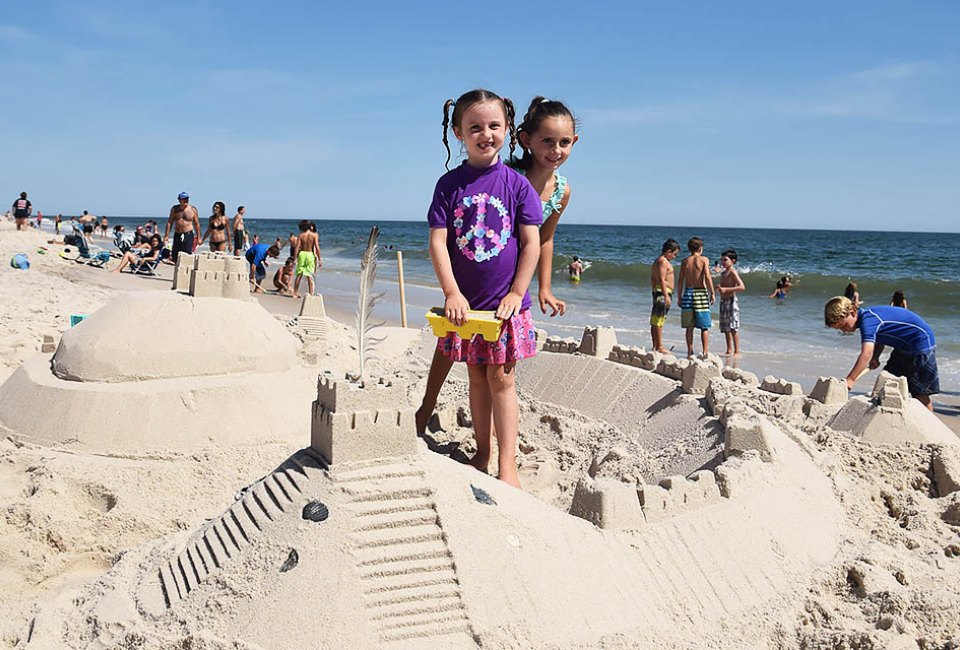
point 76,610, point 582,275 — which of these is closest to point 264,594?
point 76,610

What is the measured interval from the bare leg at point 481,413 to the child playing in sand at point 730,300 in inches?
250

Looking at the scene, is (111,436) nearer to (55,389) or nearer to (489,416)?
(55,389)

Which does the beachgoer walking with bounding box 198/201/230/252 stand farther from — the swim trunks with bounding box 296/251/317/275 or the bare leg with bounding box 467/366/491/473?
the bare leg with bounding box 467/366/491/473

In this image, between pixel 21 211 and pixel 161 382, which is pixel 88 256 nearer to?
pixel 21 211

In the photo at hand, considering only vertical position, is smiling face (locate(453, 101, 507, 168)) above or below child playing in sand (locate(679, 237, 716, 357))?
above

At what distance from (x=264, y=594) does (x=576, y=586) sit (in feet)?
3.90

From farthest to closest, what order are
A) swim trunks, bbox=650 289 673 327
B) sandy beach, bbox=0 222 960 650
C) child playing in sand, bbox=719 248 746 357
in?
child playing in sand, bbox=719 248 746 357
swim trunks, bbox=650 289 673 327
sandy beach, bbox=0 222 960 650

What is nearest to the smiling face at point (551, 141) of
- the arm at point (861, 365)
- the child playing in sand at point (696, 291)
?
the arm at point (861, 365)

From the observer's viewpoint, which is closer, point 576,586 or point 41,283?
point 576,586

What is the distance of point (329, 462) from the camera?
337cm

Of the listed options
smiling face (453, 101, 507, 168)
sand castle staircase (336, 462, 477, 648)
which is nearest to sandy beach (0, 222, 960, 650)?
sand castle staircase (336, 462, 477, 648)

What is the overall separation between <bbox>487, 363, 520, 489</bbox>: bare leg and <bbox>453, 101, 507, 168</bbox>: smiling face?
1005 millimetres

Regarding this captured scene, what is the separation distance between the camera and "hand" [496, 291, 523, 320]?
3891 mm

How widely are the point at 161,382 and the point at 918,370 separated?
5.50m
